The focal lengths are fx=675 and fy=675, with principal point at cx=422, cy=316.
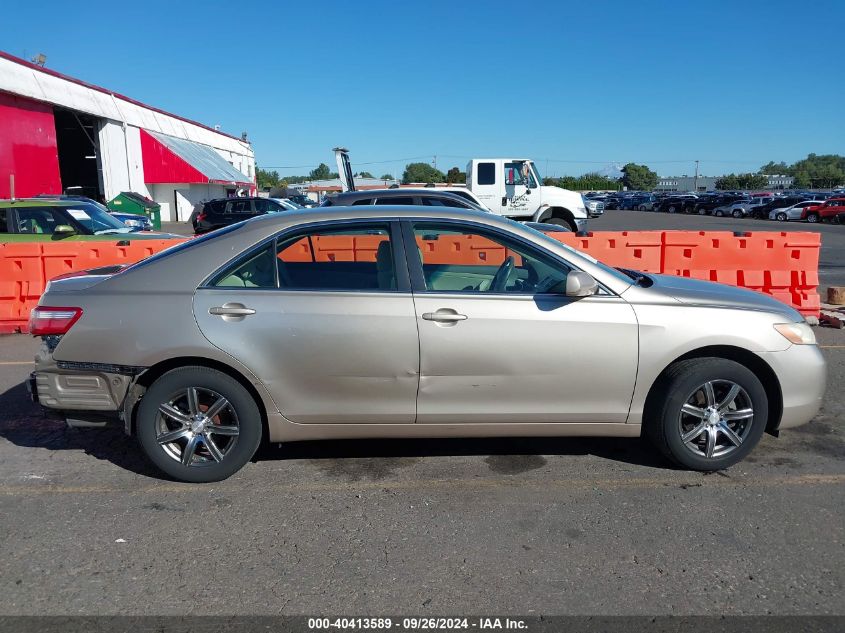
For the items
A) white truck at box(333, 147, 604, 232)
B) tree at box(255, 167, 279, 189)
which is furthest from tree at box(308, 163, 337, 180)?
white truck at box(333, 147, 604, 232)

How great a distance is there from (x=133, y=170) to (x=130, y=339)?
36.1 meters

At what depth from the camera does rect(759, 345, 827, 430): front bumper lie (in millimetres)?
4082

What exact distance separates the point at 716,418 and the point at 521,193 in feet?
46.0

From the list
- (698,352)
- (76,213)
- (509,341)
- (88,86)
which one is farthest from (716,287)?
(88,86)

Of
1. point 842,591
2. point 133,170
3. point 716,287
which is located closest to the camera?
point 842,591

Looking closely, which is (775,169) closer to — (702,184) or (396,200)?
(702,184)

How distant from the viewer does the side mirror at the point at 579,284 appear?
3.84m

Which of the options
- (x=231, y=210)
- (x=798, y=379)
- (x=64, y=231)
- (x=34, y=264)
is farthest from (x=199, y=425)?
(x=231, y=210)

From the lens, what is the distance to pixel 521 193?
17.5 m

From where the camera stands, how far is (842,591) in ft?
9.71

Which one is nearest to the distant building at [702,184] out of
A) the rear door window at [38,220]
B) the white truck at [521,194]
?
the white truck at [521,194]

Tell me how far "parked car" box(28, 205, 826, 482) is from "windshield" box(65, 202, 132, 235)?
791 centimetres

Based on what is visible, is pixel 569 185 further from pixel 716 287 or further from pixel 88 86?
pixel 716 287

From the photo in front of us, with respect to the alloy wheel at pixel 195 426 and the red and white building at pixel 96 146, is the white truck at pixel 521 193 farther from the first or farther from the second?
the alloy wheel at pixel 195 426
